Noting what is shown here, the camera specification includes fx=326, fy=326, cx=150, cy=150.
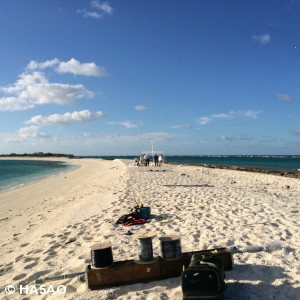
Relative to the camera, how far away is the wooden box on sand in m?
5.34

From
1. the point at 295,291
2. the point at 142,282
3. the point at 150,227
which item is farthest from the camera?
the point at 150,227

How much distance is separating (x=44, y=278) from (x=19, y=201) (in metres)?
13.1

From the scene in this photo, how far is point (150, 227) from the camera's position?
29.3 feet

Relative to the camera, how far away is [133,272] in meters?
5.46

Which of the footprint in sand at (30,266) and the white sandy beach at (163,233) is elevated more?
the white sandy beach at (163,233)

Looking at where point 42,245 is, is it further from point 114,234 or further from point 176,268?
point 176,268

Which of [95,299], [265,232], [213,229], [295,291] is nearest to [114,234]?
[213,229]

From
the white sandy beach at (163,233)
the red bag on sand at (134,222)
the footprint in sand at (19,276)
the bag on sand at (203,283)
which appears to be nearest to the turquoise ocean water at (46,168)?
the white sandy beach at (163,233)

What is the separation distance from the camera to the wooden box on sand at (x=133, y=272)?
534 centimetres

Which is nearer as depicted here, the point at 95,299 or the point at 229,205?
the point at 95,299

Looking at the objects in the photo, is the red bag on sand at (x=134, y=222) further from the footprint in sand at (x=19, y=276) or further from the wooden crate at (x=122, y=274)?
the wooden crate at (x=122, y=274)

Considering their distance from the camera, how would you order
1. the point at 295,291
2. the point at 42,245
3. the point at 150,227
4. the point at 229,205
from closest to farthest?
the point at 295,291 < the point at 42,245 < the point at 150,227 < the point at 229,205

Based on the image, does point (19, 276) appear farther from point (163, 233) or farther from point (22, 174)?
point (22, 174)

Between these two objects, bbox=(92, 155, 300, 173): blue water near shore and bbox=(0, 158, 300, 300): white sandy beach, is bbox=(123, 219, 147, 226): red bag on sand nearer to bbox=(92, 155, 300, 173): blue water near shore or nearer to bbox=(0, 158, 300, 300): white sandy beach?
bbox=(0, 158, 300, 300): white sandy beach
